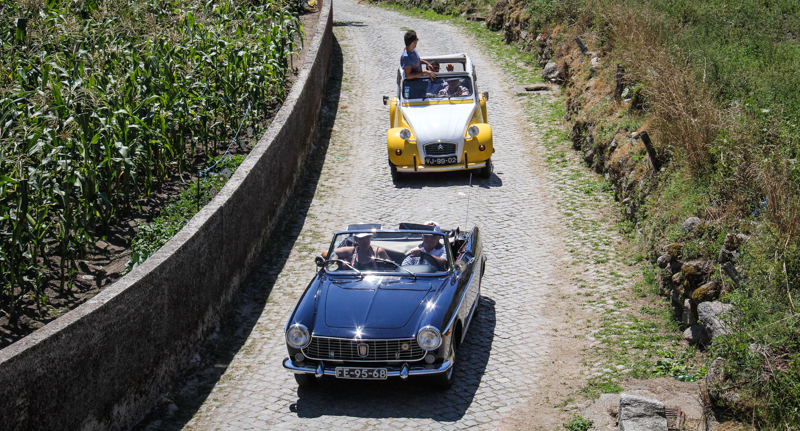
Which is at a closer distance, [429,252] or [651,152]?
[429,252]

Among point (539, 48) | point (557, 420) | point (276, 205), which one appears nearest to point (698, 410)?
point (557, 420)

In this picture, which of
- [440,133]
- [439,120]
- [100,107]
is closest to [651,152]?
[440,133]

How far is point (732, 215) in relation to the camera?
27.7 ft

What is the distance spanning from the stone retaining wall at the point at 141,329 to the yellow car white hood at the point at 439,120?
10.6 feet

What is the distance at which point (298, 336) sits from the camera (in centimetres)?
752

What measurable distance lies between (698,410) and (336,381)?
12.3 feet

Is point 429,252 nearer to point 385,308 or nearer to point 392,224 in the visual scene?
point 385,308

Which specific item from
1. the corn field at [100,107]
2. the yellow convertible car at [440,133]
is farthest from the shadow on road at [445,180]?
the corn field at [100,107]

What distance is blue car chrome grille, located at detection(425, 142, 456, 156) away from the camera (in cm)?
1355

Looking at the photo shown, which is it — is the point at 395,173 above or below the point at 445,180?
above

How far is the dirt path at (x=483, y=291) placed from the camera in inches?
293

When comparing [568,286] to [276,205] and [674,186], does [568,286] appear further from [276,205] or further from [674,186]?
[276,205]

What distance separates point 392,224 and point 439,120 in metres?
2.99

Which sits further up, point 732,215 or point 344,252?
point 732,215
